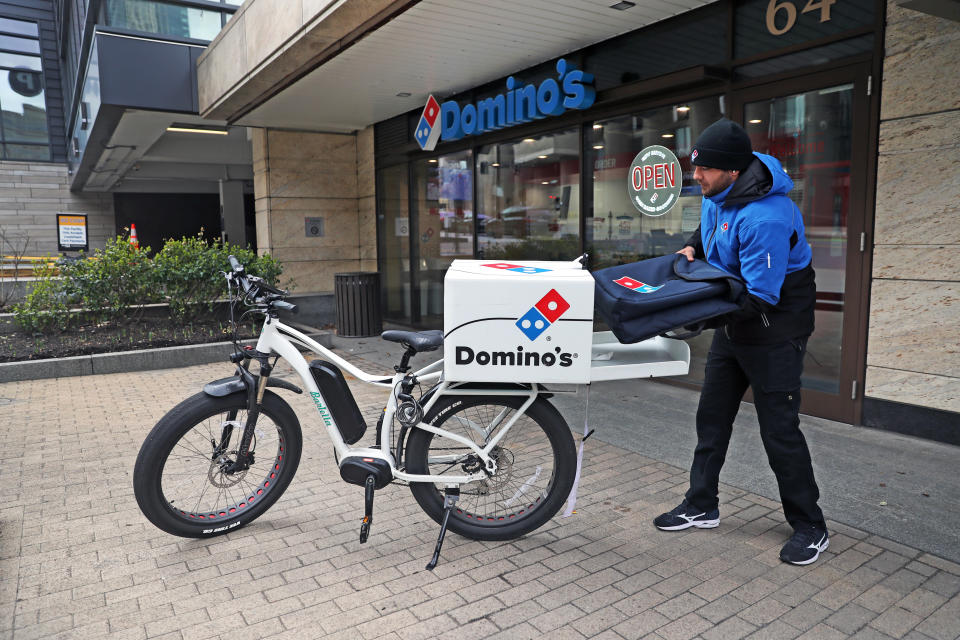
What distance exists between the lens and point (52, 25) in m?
24.8

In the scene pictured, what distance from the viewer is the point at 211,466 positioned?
3305 millimetres

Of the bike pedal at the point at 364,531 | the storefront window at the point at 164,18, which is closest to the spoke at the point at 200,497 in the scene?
the bike pedal at the point at 364,531

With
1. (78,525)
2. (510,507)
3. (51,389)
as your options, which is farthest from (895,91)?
(51,389)

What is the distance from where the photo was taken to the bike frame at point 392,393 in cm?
312

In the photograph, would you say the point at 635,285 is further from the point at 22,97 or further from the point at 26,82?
the point at 26,82

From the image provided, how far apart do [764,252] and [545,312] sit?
0.94 metres

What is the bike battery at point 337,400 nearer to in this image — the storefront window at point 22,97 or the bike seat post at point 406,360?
the bike seat post at point 406,360

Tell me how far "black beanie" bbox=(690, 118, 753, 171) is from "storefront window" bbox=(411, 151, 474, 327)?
6.49 meters

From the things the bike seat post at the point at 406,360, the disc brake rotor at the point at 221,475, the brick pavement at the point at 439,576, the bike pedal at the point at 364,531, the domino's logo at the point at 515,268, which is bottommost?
the brick pavement at the point at 439,576

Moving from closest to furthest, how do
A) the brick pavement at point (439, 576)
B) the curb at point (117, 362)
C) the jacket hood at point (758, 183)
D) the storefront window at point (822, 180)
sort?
the brick pavement at point (439, 576)
the jacket hood at point (758, 183)
the storefront window at point (822, 180)
the curb at point (117, 362)

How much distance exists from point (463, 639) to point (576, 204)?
5.57 meters

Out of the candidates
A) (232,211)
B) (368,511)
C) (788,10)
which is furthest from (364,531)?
(232,211)

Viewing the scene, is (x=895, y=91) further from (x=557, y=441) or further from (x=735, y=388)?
(x=557, y=441)

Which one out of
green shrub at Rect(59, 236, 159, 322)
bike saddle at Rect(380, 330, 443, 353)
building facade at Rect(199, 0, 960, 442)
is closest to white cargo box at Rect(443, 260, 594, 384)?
bike saddle at Rect(380, 330, 443, 353)
